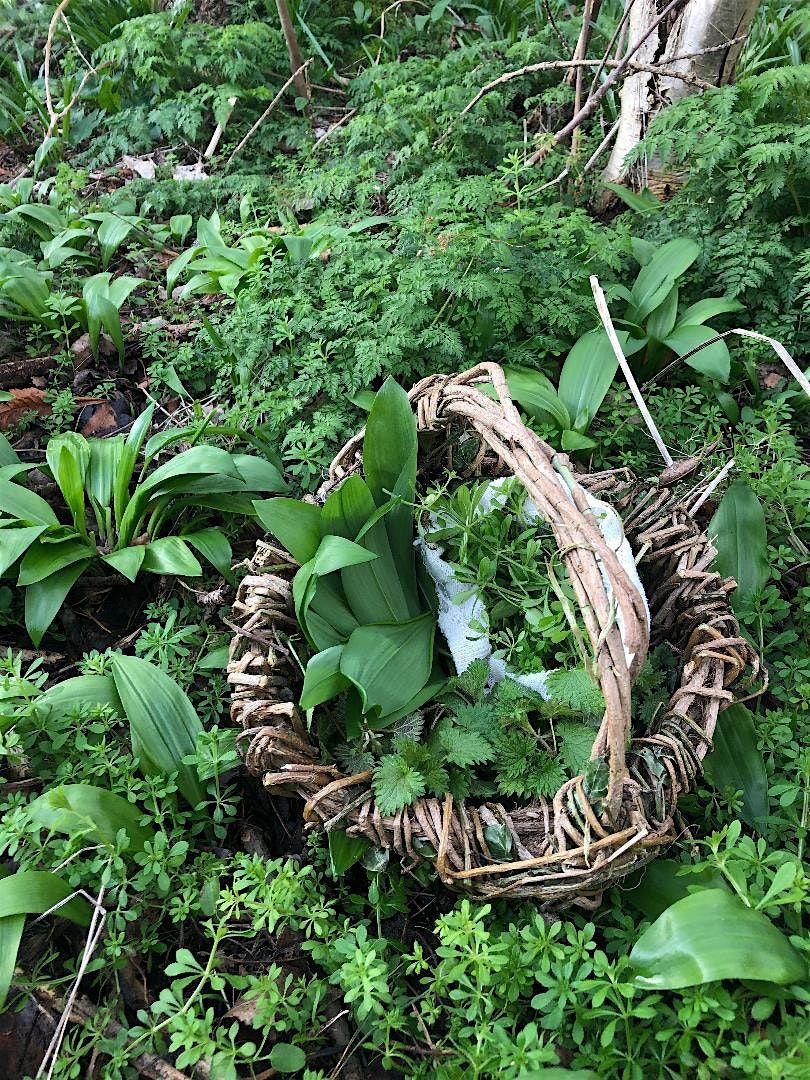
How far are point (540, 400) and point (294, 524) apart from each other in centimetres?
91

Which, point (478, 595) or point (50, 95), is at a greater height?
point (50, 95)

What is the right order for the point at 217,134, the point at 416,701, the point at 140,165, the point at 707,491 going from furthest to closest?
1. the point at 140,165
2. the point at 217,134
3. the point at 707,491
4. the point at 416,701

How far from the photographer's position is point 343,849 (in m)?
1.41

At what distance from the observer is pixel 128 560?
1.91m

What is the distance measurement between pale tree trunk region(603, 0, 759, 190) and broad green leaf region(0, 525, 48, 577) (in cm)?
250

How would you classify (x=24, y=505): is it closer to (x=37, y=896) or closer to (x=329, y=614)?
(x=329, y=614)

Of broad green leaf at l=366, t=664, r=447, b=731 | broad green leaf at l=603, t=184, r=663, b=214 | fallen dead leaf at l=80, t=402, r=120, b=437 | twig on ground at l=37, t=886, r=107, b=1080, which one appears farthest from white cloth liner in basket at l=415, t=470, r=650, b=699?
broad green leaf at l=603, t=184, r=663, b=214

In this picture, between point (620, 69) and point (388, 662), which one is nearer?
point (388, 662)

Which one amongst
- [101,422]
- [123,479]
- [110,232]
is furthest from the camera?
[110,232]

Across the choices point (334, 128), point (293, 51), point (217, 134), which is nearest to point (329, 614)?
point (334, 128)

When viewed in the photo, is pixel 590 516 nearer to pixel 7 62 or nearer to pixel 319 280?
pixel 319 280

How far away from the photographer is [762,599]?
1.75 m

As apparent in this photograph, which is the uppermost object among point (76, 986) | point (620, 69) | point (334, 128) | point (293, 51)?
point (293, 51)

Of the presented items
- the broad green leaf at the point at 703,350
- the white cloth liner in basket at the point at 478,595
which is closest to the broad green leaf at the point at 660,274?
the broad green leaf at the point at 703,350
